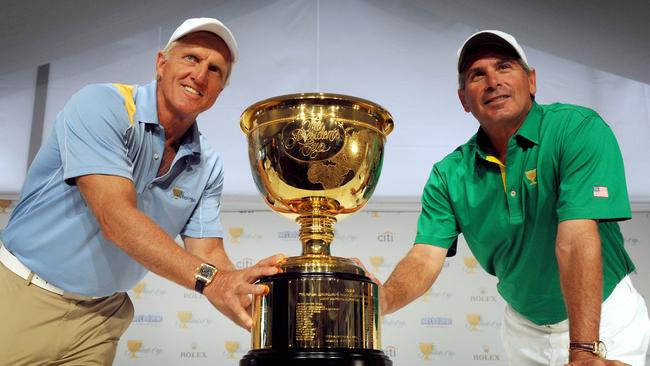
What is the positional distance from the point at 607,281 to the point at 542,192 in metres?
0.28

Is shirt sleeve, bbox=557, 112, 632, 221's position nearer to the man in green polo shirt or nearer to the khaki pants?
the man in green polo shirt

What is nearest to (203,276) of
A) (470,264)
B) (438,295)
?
(438,295)

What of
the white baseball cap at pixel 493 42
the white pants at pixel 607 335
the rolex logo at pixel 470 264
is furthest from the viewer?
the rolex logo at pixel 470 264

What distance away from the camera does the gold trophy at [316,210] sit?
1.01 m

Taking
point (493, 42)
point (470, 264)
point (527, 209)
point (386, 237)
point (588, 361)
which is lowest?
point (588, 361)

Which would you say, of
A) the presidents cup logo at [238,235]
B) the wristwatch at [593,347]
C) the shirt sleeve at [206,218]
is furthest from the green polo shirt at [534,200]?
the presidents cup logo at [238,235]

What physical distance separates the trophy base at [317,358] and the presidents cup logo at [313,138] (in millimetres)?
350

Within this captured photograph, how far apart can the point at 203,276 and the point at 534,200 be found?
2.81ft

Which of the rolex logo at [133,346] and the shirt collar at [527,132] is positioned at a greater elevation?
the shirt collar at [527,132]

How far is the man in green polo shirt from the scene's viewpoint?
129cm

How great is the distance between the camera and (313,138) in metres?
1.06

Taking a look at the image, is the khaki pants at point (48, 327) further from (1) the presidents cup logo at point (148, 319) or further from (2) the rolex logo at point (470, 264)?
(2) the rolex logo at point (470, 264)

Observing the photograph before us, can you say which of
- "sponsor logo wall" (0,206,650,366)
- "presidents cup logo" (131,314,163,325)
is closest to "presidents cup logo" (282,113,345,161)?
"sponsor logo wall" (0,206,650,366)

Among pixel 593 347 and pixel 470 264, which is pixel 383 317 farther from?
pixel 593 347
